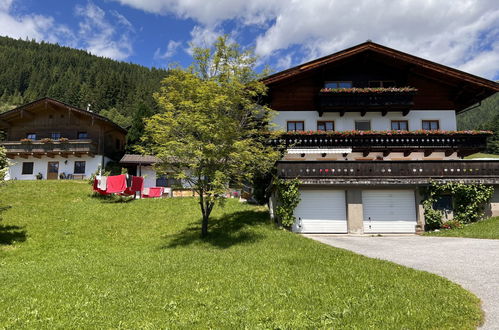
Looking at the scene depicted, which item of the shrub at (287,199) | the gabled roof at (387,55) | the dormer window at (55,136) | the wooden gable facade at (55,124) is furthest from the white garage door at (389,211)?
the dormer window at (55,136)

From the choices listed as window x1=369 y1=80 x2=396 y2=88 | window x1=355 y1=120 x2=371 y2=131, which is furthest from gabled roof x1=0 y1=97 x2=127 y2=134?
window x1=369 y1=80 x2=396 y2=88

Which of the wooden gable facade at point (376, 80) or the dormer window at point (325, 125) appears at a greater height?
the wooden gable facade at point (376, 80)

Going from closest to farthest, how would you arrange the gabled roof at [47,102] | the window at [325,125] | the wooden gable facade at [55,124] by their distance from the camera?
1. the window at [325,125]
2. the gabled roof at [47,102]
3. the wooden gable facade at [55,124]

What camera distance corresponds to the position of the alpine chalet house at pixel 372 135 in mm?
18953

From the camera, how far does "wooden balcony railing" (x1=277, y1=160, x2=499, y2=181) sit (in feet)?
61.8

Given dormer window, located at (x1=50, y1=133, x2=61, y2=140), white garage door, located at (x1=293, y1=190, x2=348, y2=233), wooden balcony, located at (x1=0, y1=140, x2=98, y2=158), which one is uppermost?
dormer window, located at (x1=50, y1=133, x2=61, y2=140)

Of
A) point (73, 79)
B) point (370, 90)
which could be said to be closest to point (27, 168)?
point (370, 90)

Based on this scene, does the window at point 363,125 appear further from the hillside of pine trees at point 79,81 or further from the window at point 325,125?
the hillside of pine trees at point 79,81

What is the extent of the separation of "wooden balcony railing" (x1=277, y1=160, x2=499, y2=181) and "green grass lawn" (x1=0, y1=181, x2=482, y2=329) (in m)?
4.02

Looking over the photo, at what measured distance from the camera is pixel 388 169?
19031 mm

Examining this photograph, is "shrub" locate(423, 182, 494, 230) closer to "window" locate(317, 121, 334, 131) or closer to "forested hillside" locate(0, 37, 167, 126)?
"window" locate(317, 121, 334, 131)

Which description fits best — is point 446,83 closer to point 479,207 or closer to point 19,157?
point 479,207

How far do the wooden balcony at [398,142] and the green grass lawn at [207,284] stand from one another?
8.15m

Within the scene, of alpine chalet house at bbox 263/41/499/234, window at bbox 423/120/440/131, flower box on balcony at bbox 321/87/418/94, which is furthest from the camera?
window at bbox 423/120/440/131
